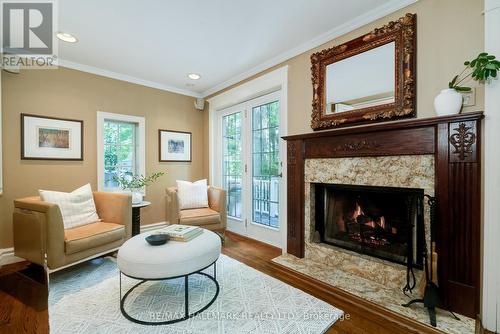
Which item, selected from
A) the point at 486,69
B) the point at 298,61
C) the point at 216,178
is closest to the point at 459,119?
the point at 486,69

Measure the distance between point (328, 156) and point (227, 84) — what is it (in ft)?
7.19

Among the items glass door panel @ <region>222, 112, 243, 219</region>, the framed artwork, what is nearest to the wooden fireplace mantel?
glass door panel @ <region>222, 112, 243, 219</region>

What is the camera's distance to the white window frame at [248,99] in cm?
292

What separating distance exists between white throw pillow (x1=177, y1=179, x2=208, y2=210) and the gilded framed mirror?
6.17 ft

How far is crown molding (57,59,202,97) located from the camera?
305 centimetres

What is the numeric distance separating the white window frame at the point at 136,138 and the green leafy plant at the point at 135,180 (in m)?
0.10

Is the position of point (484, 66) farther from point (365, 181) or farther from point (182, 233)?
point (182, 233)

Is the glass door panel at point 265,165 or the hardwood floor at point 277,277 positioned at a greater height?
the glass door panel at point 265,165

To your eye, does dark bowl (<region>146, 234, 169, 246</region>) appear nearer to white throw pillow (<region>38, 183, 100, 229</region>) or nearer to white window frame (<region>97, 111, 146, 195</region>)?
white throw pillow (<region>38, 183, 100, 229</region>)

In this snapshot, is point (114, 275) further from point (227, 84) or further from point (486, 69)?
point (486, 69)

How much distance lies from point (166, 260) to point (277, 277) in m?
1.17

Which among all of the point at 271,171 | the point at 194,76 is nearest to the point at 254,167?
the point at 271,171
